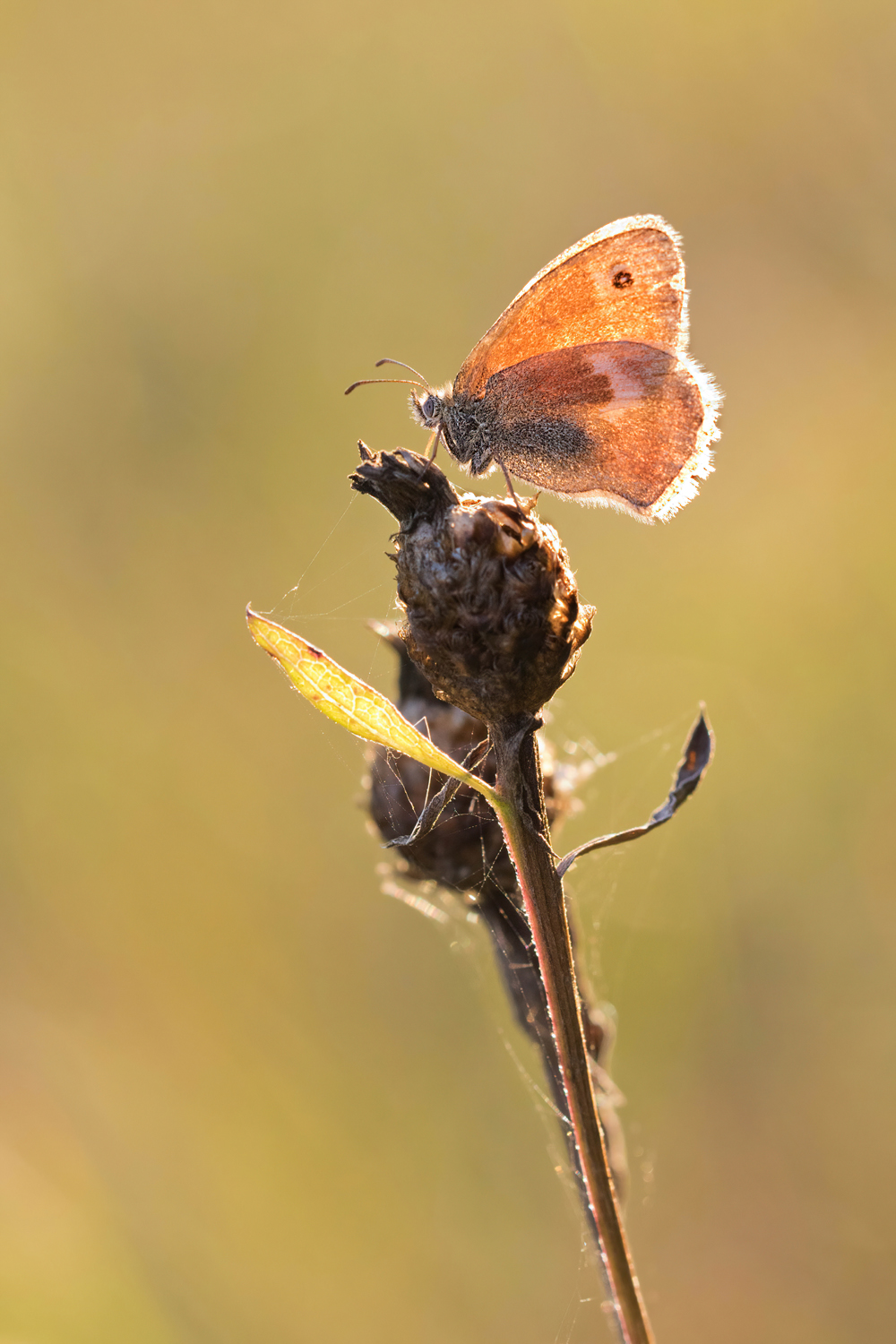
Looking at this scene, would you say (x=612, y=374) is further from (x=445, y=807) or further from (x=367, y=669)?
(x=367, y=669)

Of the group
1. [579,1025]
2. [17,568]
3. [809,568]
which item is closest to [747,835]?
[809,568]

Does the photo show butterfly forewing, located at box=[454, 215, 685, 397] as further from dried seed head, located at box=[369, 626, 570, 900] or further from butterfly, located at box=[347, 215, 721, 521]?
dried seed head, located at box=[369, 626, 570, 900]

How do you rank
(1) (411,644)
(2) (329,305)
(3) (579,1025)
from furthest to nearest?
(2) (329,305) < (1) (411,644) < (3) (579,1025)

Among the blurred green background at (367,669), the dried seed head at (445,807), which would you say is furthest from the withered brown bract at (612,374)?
the blurred green background at (367,669)

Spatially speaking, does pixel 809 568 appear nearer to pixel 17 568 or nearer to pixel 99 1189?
pixel 17 568

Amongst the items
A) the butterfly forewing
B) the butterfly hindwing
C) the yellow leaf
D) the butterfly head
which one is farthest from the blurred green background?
the yellow leaf

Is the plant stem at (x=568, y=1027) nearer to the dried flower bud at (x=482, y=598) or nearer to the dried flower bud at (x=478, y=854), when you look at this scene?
the dried flower bud at (x=482, y=598)
